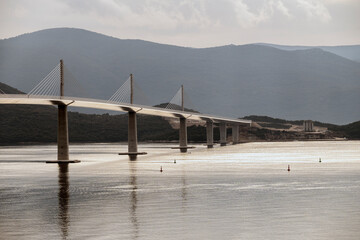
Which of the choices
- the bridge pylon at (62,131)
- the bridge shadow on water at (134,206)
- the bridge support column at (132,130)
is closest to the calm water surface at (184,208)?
the bridge shadow on water at (134,206)

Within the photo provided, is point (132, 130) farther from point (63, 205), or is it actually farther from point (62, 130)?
point (63, 205)

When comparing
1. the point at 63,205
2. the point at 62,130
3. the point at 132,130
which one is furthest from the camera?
the point at 132,130

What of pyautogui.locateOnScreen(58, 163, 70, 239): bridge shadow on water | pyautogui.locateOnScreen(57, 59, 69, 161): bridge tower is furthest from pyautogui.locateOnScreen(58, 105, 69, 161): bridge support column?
pyautogui.locateOnScreen(58, 163, 70, 239): bridge shadow on water

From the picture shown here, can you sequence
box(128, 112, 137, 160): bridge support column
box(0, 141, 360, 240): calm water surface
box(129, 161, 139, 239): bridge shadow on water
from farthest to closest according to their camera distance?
1. box(128, 112, 137, 160): bridge support column
2. box(129, 161, 139, 239): bridge shadow on water
3. box(0, 141, 360, 240): calm water surface

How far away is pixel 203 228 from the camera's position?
29969 mm

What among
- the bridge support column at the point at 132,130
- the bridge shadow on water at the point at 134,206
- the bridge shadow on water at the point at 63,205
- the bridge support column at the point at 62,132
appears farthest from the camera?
the bridge support column at the point at 132,130

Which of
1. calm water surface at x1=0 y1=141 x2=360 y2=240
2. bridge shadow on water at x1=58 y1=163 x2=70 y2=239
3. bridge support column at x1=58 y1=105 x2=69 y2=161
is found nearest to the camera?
calm water surface at x1=0 y1=141 x2=360 y2=240

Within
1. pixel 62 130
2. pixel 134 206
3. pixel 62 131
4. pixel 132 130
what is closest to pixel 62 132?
pixel 62 131

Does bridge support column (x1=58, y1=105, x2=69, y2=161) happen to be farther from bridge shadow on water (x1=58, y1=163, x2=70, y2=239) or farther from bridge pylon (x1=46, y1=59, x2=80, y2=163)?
bridge shadow on water (x1=58, y1=163, x2=70, y2=239)

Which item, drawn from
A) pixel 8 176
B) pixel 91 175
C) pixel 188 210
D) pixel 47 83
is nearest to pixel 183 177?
pixel 91 175

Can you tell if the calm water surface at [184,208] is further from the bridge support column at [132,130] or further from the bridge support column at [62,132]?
the bridge support column at [132,130]

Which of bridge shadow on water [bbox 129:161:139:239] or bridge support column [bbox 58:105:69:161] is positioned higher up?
bridge support column [bbox 58:105:69:161]

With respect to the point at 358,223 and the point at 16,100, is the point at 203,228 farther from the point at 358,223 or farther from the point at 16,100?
the point at 16,100

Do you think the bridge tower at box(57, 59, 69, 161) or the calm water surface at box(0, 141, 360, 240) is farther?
the bridge tower at box(57, 59, 69, 161)
